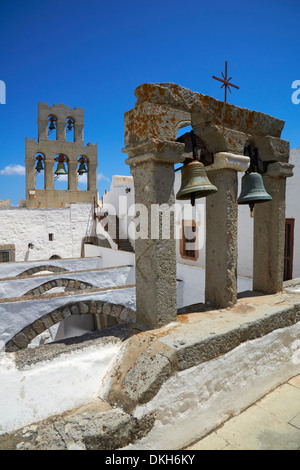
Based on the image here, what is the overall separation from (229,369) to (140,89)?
227cm

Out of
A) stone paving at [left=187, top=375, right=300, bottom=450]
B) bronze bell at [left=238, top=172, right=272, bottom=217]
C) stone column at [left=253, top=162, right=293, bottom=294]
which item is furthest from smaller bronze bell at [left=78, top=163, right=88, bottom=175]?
stone paving at [left=187, top=375, right=300, bottom=450]

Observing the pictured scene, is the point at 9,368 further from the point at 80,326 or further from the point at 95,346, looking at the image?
the point at 80,326

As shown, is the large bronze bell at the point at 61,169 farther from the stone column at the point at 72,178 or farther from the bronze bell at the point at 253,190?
the bronze bell at the point at 253,190

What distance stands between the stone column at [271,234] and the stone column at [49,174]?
13.0 meters

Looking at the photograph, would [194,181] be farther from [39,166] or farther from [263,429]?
[39,166]

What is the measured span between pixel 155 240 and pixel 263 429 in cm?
155

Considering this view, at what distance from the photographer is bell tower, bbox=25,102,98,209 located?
48.3 ft

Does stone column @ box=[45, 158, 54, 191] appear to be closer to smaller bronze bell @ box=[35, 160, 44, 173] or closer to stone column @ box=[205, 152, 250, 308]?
smaller bronze bell @ box=[35, 160, 44, 173]

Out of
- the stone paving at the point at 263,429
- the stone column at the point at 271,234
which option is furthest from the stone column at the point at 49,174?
the stone paving at the point at 263,429

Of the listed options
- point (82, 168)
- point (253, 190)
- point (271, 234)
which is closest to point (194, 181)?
point (253, 190)

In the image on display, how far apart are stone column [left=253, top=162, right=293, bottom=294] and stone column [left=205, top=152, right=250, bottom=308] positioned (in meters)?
0.73

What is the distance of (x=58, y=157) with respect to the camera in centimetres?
1512

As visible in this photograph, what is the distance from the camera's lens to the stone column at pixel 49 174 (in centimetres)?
1479

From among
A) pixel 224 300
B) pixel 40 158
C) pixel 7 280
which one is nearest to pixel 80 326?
pixel 7 280
